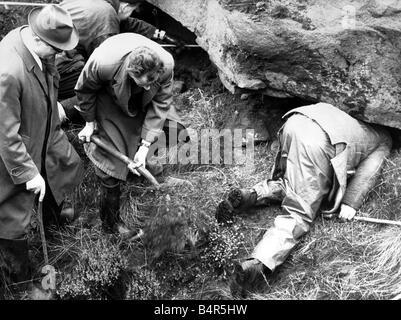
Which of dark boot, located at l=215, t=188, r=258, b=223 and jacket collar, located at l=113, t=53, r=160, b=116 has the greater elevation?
jacket collar, located at l=113, t=53, r=160, b=116

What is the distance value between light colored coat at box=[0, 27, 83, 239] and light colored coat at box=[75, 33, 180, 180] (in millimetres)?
281

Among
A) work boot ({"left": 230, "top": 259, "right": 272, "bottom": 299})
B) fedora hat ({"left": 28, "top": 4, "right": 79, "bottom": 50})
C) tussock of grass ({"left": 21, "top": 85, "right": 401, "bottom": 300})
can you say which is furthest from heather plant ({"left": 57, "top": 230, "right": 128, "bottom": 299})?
fedora hat ({"left": 28, "top": 4, "right": 79, "bottom": 50})

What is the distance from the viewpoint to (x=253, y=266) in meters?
4.64

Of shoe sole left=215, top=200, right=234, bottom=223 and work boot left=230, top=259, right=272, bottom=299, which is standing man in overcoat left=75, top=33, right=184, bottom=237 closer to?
shoe sole left=215, top=200, right=234, bottom=223

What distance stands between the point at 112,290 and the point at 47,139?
4.53ft

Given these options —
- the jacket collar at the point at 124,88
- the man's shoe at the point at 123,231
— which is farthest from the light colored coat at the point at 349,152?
the man's shoe at the point at 123,231

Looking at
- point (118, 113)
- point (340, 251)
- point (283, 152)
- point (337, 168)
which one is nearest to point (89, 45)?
point (118, 113)

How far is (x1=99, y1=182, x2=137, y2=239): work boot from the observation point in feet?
16.5

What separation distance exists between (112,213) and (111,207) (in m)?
0.08

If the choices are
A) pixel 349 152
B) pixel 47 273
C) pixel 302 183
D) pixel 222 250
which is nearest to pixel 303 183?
pixel 302 183

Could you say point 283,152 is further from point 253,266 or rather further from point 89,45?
point 89,45

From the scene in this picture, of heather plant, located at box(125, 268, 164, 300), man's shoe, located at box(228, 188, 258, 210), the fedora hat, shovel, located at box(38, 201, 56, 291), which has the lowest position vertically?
heather plant, located at box(125, 268, 164, 300)

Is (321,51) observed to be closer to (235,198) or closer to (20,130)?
(235,198)

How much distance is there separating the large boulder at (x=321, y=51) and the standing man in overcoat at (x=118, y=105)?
3.03 feet
